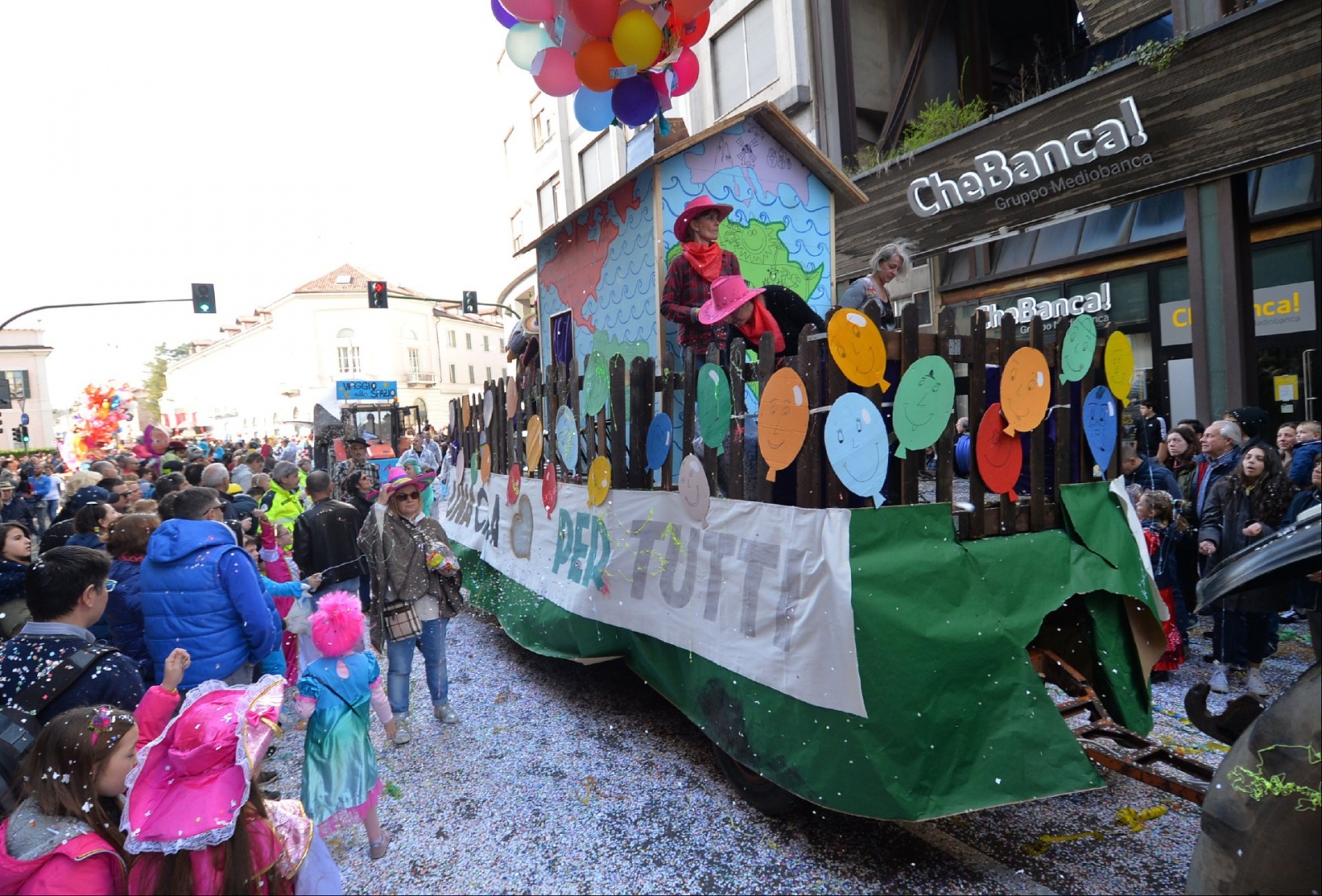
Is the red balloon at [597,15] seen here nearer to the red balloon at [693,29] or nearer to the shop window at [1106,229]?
the red balloon at [693,29]

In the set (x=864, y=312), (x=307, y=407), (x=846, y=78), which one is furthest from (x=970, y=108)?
(x=307, y=407)

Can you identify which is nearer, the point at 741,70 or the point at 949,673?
the point at 949,673

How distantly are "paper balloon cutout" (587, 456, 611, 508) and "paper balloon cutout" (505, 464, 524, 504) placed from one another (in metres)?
1.55

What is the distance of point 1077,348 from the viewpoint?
3754 mm

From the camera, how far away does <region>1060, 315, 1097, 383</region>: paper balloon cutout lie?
3711 mm

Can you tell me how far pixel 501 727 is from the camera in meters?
4.77

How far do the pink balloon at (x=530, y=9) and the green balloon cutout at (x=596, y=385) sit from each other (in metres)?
2.45

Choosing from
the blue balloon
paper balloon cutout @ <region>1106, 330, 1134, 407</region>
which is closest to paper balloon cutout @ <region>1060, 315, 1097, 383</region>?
paper balloon cutout @ <region>1106, 330, 1134, 407</region>

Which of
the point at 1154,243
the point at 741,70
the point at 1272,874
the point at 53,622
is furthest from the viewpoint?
the point at 741,70

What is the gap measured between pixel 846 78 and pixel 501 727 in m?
13.3

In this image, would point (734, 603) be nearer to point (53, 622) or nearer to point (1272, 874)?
point (1272, 874)

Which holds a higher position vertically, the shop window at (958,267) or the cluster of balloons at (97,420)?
the shop window at (958,267)

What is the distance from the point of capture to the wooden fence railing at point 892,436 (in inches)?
125

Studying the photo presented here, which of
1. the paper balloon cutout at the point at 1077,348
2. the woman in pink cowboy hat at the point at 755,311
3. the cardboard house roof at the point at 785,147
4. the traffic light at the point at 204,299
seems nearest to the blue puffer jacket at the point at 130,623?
the woman in pink cowboy hat at the point at 755,311
